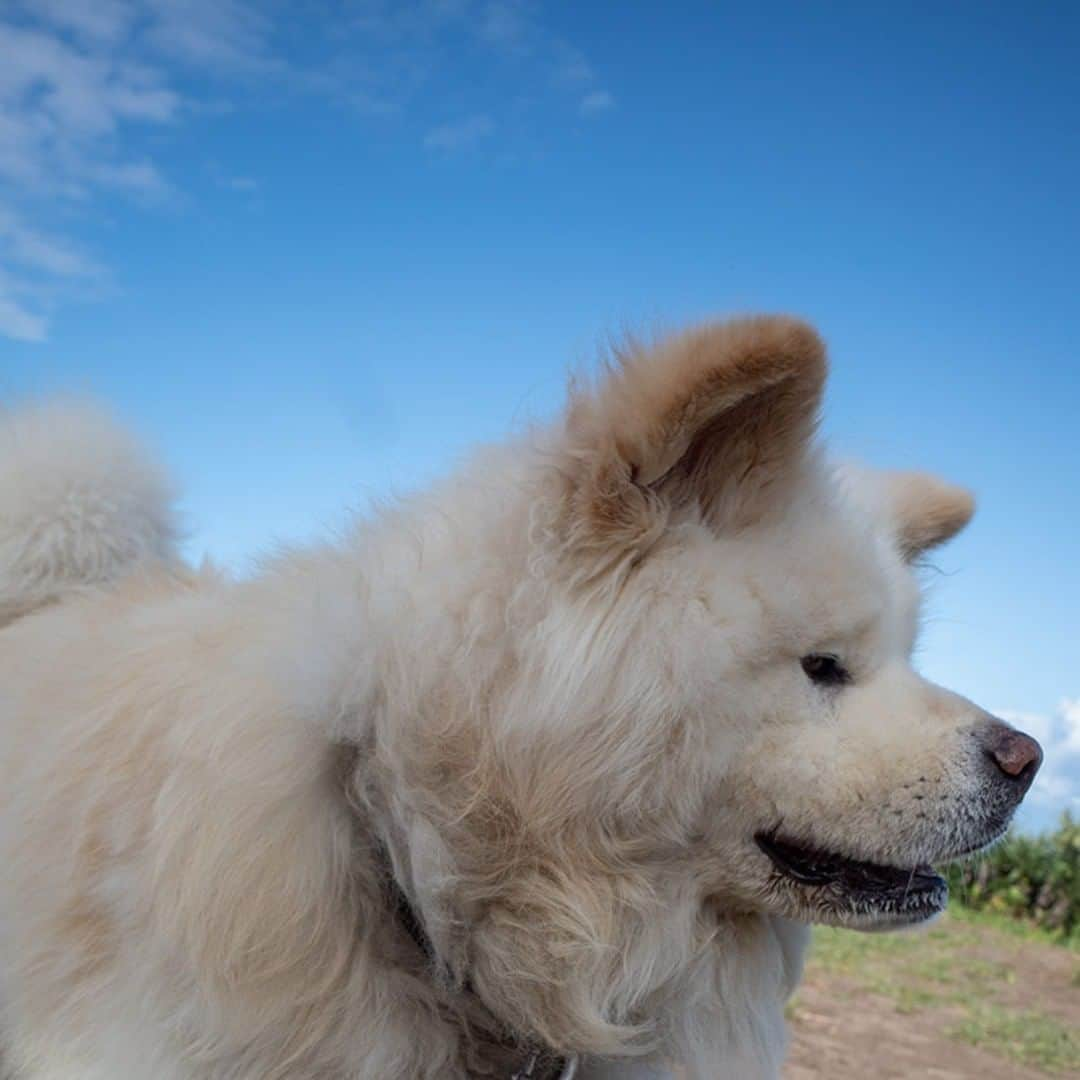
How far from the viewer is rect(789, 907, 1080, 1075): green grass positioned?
21.7 feet

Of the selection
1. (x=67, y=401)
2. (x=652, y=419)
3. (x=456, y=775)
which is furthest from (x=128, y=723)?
(x=67, y=401)

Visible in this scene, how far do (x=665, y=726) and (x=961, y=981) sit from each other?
6952mm

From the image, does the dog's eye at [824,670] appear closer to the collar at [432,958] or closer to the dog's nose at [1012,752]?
the dog's nose at [1012,752]

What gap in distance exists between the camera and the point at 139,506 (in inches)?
171

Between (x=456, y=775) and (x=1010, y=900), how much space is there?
34.7 feet

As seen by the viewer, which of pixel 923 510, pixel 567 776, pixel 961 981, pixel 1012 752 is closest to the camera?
pixel 567 776

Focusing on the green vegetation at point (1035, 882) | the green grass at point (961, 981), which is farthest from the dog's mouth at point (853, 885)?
the green vegetation at point (1035, 882)

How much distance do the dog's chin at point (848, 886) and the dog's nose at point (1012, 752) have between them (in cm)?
13

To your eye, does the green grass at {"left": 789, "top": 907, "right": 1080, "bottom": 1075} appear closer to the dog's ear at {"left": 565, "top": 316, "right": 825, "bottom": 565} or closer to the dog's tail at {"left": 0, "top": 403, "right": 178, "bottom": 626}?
the dog's tail at {"left": 0, "top": 403, "right": 178, "bottom": 626}

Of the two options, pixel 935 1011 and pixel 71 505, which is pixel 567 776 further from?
pixel 935 1011

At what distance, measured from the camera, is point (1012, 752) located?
2.39 metres

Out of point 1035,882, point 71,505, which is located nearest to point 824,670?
point 71,505

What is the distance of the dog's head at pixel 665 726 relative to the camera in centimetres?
227

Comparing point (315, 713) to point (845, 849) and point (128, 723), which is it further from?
point (845, 849)
